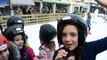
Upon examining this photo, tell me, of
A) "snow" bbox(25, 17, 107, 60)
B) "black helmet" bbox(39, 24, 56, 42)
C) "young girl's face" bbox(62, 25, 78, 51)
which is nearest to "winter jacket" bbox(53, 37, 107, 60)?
"young girl's face" bbox(62, 25, 78, 51)

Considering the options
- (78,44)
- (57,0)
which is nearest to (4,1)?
(57,0)

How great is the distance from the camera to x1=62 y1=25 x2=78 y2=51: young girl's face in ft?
5.25

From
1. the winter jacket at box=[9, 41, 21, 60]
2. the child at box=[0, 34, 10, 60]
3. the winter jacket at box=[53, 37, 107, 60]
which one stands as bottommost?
the winter jacket at box=[9, 41, 21, 60]

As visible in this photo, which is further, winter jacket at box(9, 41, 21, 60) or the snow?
the snow

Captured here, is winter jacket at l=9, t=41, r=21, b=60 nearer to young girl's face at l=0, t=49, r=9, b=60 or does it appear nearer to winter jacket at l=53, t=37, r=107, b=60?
young girl's face at l=0, t=49, r=9, b=60

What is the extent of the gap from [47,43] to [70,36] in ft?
5.58

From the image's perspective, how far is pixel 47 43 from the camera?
10.9 ft

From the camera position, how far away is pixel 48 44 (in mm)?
3293

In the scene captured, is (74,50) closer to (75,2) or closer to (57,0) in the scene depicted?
(57,0)

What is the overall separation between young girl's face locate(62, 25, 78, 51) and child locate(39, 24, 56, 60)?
1599 millimetres

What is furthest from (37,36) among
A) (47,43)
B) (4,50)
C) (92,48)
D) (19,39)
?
(92,48)

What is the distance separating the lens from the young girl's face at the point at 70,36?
160 centimetres

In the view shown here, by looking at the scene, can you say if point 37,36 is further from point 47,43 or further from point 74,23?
point 74,23

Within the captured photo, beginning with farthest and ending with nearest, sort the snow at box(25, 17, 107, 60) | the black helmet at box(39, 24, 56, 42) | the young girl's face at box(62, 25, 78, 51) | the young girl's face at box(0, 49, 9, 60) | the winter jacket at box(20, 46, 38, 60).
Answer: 1. the snow at box(25, 17, 107, 60)
2. the black helmet at box(39, 24, 56, 42)
3. the winter jacket at box(20, 46, 38, 60)
4. the young girl's face at box(0, 49, 9, 60)
5. the young girl's face at box(62, 25, 78, 51)
